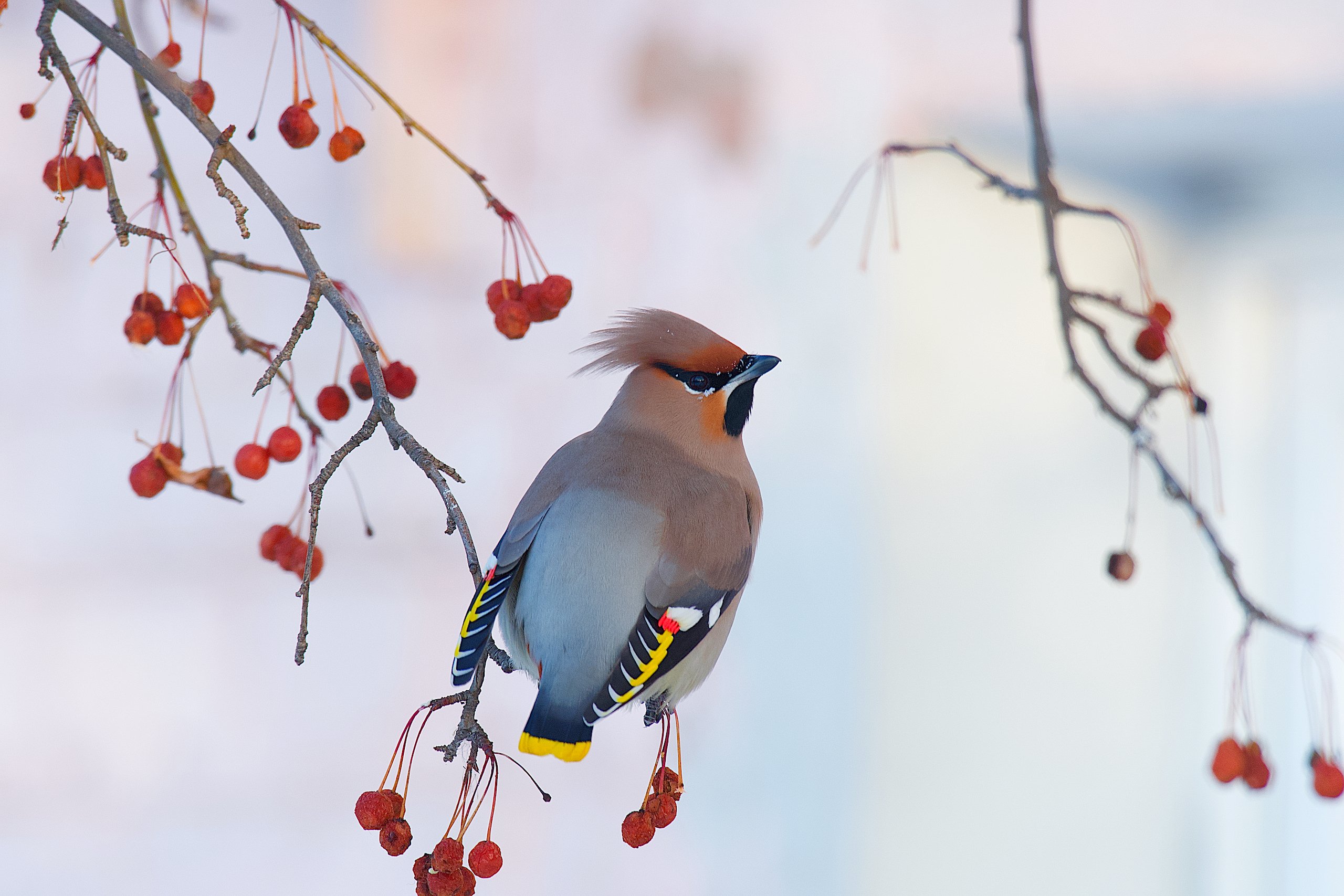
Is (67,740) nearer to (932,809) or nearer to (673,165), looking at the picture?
(673,165)

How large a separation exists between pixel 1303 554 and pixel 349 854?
90.9 inches

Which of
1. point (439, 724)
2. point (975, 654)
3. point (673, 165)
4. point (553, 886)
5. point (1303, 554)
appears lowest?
point (553, 886)

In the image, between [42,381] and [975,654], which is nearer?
[42,381]

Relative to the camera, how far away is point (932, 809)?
9.59 feet

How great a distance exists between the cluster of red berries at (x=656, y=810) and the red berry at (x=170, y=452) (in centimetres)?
48

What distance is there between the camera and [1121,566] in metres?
1.26

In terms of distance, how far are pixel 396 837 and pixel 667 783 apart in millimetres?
204

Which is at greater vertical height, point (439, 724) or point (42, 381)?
point (42, 381)

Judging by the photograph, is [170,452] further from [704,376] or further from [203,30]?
[704,376]

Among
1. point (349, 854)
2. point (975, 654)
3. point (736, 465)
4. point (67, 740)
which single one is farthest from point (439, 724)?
point (736, 465)

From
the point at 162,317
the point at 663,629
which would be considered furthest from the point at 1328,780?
the point at 162,317

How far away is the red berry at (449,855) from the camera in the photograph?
76 cm

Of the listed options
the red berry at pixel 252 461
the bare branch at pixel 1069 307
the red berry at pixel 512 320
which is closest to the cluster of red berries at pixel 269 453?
the red berry at pixel 252 461

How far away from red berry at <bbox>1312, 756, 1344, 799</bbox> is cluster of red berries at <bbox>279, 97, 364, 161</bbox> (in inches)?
42.5
